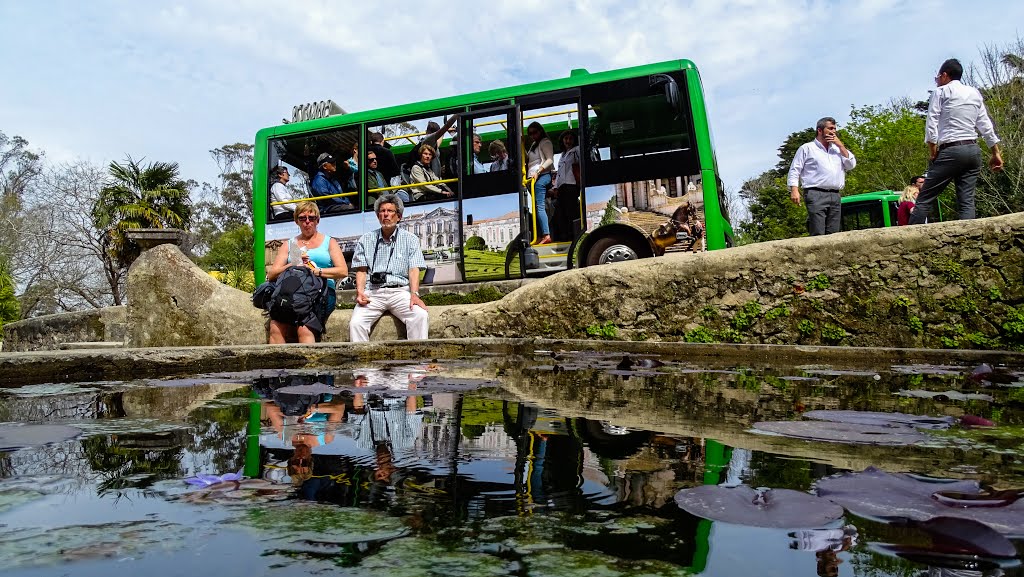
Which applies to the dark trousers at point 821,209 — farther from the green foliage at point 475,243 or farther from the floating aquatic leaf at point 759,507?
the floating aquatic leaf at point 759,507

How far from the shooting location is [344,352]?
4.23 metres

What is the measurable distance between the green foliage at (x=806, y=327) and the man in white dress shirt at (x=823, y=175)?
1686 mm

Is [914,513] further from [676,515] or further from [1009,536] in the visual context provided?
[676,515]

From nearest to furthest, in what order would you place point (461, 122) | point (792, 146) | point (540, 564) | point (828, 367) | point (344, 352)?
point (540, 564)
point (828, 367)
point (344, 352)
point (461, 122)
point (792, 146)

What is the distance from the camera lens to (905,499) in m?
1.01

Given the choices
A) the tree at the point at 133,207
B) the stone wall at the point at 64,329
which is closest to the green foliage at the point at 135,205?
the tree at the point at 133,207

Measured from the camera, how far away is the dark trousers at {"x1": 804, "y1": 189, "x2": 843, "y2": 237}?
6328 millimetres

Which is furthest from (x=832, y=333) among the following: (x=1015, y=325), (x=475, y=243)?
(x=475, y=243)

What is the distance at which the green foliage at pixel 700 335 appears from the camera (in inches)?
205

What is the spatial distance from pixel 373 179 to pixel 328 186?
824mm

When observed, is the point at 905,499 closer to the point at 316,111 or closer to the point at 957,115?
the point at 957,115

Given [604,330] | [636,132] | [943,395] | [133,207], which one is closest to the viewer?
[943,395]

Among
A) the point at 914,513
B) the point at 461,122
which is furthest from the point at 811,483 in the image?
the point at 461,122

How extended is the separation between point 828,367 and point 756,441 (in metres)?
2.67
